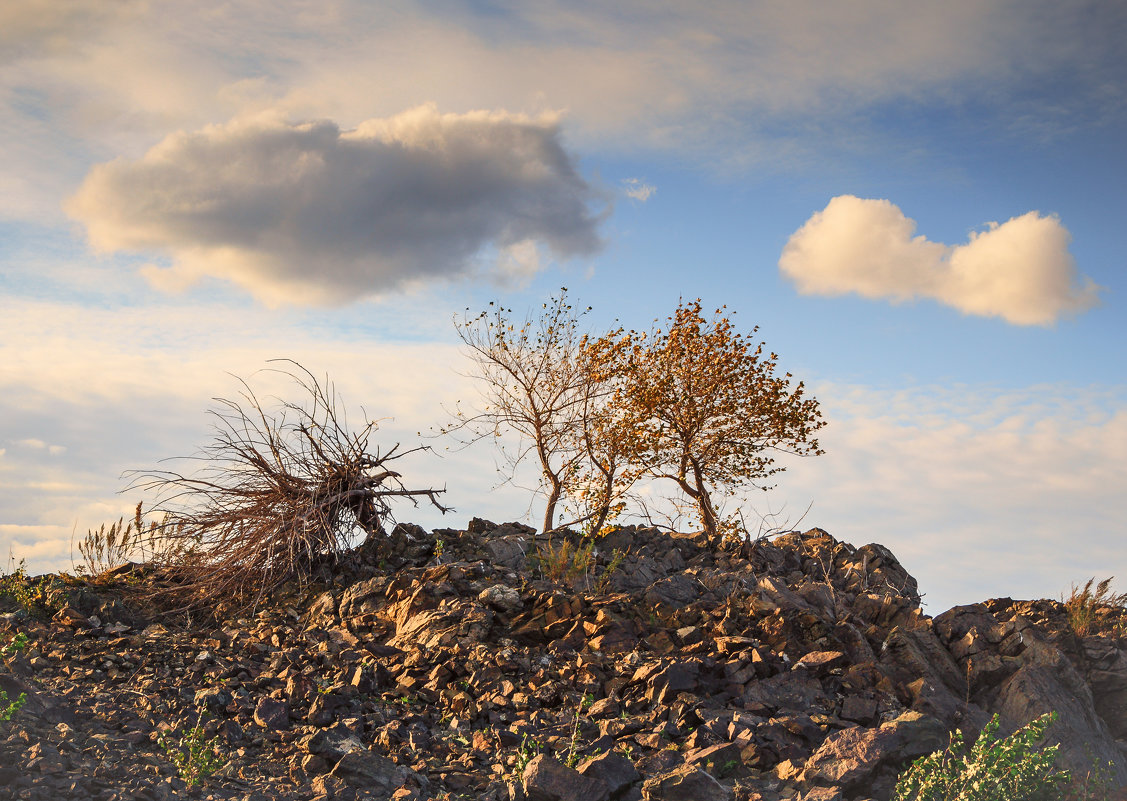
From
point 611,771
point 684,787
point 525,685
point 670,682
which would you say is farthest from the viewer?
point 525,685

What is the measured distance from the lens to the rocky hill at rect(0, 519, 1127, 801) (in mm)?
6051

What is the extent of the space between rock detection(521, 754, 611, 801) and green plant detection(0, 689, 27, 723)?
3.33 meters

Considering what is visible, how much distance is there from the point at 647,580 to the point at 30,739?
22.0 ft

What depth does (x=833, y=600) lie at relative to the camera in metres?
9.90

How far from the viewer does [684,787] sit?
5789mm

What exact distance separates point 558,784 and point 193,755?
2.43 meters

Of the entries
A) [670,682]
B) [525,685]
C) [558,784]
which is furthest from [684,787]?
[525,685]

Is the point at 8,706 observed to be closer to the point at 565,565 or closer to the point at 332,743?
the point at 332,743

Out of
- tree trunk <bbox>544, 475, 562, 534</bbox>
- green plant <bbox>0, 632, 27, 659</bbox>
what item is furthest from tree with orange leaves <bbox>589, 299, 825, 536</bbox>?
green plant <bbox>0, 632, 27, 659</bbox>

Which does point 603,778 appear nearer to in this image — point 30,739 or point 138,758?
point 138,758

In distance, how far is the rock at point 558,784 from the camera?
5625 millimetres

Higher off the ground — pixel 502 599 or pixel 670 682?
pixel 502 599

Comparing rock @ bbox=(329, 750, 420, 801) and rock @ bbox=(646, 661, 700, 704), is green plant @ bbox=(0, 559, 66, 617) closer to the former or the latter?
rock @ bbox=(329, 750, 420, 801)

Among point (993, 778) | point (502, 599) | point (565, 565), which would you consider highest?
point (565, 565)
